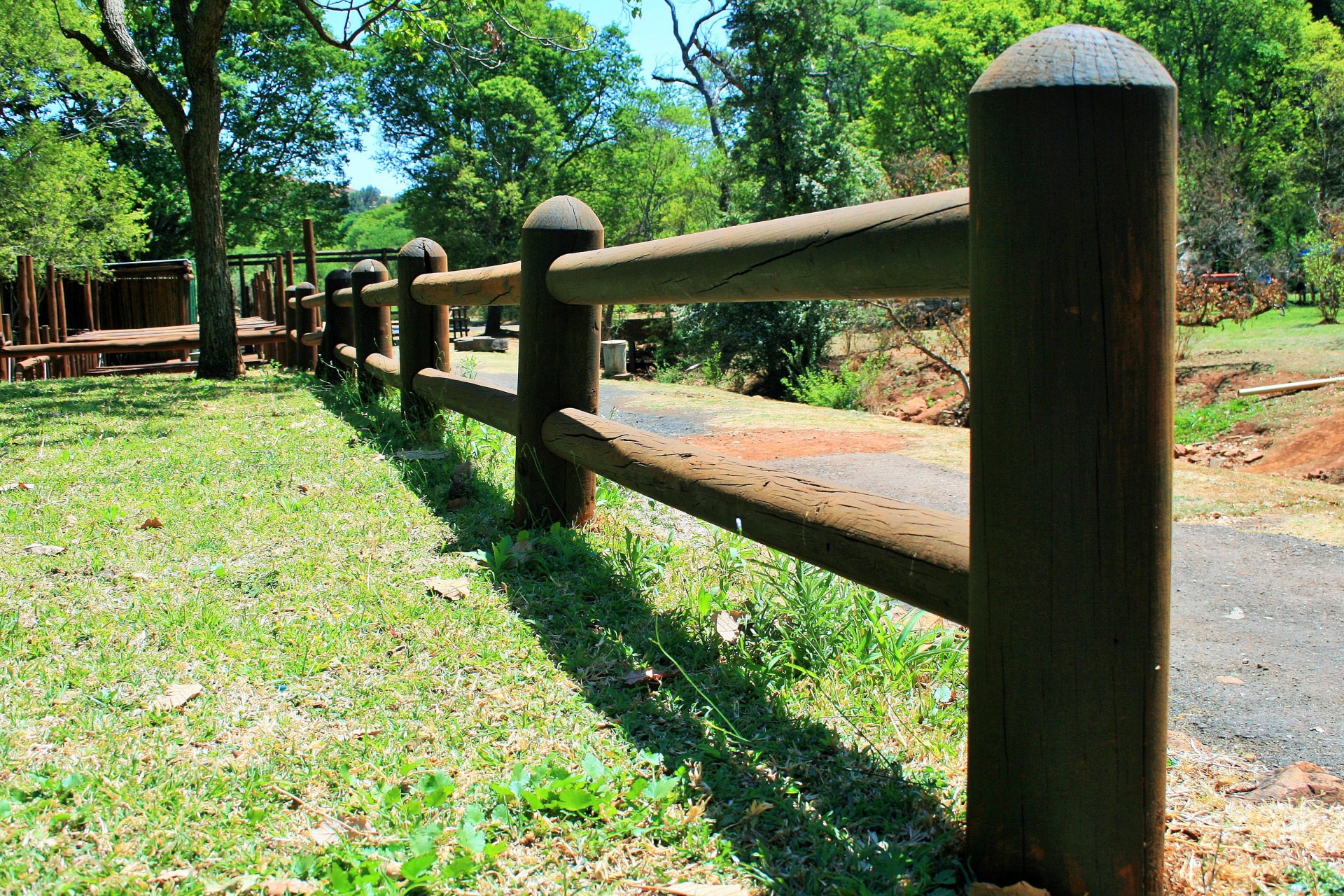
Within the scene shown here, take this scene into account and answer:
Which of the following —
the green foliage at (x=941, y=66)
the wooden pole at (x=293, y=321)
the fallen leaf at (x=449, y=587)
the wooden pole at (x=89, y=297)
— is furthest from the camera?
the green foliage at (x=941, y=66)

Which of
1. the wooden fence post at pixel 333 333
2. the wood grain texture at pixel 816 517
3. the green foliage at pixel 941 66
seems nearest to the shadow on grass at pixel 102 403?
the wooden fence post at pixel 333 333

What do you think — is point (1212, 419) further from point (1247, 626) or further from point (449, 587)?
point (449, 587)

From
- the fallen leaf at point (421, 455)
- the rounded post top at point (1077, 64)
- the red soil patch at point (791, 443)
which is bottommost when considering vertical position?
the red soil patch at point (791, 443)

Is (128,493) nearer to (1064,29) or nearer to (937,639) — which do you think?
(937,639)

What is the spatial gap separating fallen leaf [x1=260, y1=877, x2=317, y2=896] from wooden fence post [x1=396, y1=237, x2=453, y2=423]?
4301 mm

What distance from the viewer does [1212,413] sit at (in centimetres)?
1380

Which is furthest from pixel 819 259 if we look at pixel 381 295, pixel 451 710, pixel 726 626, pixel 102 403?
pixel 102 403

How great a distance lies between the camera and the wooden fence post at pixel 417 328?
5859 mm

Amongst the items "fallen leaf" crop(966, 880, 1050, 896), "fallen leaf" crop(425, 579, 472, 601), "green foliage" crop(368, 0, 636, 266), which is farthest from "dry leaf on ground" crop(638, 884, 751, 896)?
"green foliage" crop(368, 0, 636, 266)

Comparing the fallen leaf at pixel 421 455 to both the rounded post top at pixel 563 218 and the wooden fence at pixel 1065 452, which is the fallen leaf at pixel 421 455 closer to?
the rounded post top at pixel 563 218

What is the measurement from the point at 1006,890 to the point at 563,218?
2844 mm

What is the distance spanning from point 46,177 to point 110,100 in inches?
212

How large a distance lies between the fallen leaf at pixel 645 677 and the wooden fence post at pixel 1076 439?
1.11 meters

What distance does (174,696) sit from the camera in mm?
2363
